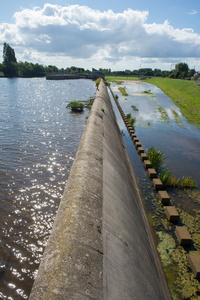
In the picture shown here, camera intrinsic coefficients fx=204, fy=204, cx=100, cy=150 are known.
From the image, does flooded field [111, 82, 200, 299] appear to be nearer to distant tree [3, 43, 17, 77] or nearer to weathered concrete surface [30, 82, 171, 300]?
weathered concrete surface [30, 82, 171, 300]

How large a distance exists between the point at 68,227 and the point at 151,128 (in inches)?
692

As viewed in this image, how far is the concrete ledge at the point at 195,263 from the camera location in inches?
197

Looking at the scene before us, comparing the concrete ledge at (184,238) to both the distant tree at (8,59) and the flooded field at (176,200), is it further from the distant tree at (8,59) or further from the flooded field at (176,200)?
the distant tree at (8,59)

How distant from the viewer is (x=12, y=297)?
4086mm

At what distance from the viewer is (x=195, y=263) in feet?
16.9

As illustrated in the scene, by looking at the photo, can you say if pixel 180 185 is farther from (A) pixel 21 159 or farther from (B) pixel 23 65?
(B) pixel 23 65

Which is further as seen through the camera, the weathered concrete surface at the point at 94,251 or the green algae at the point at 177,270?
the green algae at the point at 177,270

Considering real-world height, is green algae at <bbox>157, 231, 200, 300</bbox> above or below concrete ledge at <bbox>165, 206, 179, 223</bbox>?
below

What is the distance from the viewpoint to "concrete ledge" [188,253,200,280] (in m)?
4.99

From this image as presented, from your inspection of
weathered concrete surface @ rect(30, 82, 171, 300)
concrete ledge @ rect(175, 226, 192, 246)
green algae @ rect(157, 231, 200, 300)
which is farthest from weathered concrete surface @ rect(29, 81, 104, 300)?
concrete ledge @ rect(175, 226, 192, 246)

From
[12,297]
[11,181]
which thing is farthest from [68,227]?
[11,181]

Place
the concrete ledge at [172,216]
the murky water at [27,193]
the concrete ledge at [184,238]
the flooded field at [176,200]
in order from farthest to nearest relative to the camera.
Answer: the concrete ledge at [172,216] < the concrete ledge at [184,238] < the flooded field at [176,200] < the murky water at [27,193]

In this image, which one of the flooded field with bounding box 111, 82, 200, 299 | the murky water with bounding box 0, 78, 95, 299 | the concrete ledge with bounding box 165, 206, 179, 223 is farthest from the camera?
the concrete ledge with bounding box 165, 206, 179, 223

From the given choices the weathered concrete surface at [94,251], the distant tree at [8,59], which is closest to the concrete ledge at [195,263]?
the weathered concrete surface at [94,251]
